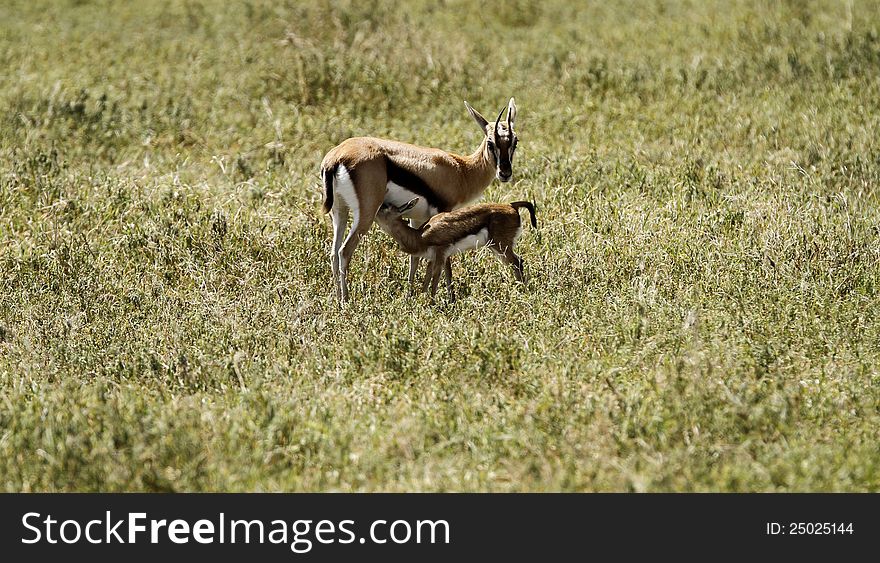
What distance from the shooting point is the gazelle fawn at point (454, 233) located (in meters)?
7.59

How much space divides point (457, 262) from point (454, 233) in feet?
2.52

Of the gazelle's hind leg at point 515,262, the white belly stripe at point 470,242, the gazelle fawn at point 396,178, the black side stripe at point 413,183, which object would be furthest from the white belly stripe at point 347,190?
the gazelle's hind leg at point 515,262

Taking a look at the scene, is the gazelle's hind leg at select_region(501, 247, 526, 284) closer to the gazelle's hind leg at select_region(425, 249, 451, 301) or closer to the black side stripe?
the gazelle's hind leg at select_region(425, 249, 451, 301)

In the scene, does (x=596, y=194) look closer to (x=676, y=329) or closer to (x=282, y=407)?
(x=676, y=329)

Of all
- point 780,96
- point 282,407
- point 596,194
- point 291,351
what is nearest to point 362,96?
point 596,194

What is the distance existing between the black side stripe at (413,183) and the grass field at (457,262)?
572mm

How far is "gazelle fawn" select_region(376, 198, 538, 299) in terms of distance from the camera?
299 inches

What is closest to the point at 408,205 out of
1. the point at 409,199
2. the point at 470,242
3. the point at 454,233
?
the point at 409,199

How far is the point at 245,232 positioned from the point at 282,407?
11.6 ft

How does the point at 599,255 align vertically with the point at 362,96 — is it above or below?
below

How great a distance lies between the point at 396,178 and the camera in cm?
778

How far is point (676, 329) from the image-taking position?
6.37 m

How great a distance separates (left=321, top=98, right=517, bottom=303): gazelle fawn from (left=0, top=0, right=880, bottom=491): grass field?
45 cm
